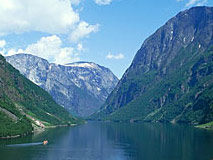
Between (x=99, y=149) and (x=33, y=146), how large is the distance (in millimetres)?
35458

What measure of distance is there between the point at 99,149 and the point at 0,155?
56.0 metres

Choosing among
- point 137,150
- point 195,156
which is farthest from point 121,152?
point 195,156

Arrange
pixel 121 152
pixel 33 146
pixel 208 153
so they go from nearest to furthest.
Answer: pixel 208 153 → pixel 121 152 → pixel 33 146

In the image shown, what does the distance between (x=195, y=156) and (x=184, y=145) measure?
41.6 metres

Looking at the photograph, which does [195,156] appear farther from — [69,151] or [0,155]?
[0,155]

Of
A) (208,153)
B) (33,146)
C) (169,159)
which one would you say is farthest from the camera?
(33,146)

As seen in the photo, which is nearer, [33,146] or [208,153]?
[208,153]

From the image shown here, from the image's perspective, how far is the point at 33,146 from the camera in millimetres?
188500

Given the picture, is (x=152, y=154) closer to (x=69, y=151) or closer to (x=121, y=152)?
(x=121, y=152)

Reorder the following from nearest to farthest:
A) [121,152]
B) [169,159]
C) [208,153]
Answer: [169,159]
[208,153]
[121,152]

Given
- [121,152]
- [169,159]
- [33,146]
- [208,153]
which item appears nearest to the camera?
[169,159]

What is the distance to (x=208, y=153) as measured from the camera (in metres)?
161

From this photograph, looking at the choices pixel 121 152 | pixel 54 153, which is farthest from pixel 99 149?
pixel 54 153

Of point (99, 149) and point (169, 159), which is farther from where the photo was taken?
point (99, 149)
